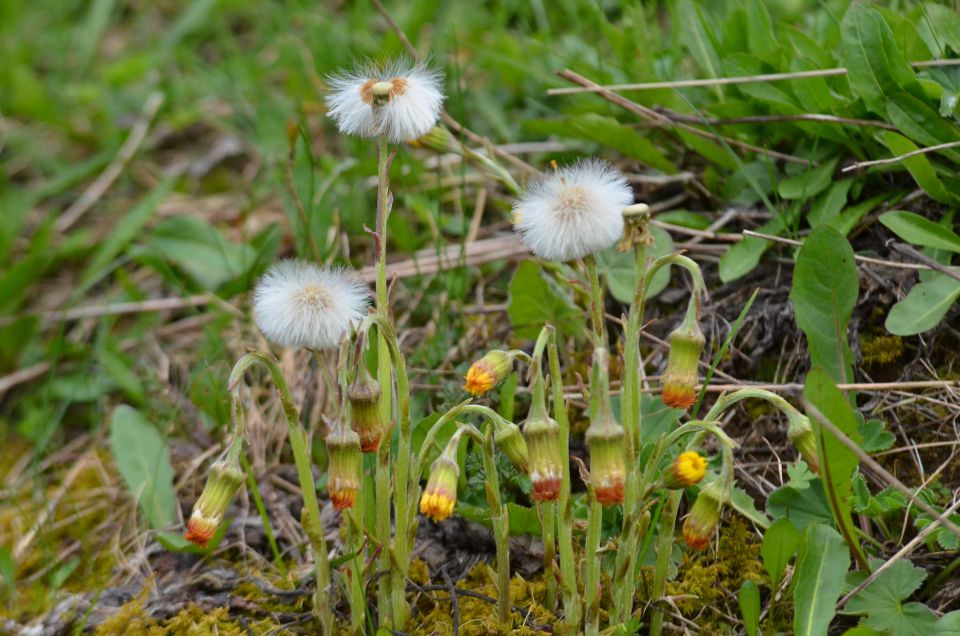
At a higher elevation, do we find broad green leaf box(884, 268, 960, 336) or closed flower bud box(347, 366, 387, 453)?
broad green leaf box(884, 268, 960, 336)

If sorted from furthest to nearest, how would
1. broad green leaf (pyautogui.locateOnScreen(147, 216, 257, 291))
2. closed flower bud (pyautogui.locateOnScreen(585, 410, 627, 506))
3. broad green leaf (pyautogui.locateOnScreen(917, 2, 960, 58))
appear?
1. broad green leaf (pyautogui.locateOnScreen(147, 216, 257, 291))
2. broad green leaf (pyautogui.locateOnScreen(917, 2, 960, 58))
3. closed flower bud (pyautogui.locateOnScreen(585, 410, 627, 506))

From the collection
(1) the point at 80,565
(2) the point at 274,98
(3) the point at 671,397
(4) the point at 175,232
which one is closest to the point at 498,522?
(3) the point at 671,397

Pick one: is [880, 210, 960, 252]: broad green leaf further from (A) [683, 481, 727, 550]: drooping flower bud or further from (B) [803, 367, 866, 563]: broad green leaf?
(A) [683, 481, 727, 550]: drooping flower bud

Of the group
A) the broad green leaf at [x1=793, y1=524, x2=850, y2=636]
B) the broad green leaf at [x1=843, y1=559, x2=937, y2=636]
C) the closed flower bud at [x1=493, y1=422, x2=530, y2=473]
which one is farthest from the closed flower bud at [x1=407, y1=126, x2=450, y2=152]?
the broad green leaf at [x1=843, y1=559, x2=937, y2=636]

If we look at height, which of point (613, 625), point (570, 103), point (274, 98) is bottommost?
point (613, 625)

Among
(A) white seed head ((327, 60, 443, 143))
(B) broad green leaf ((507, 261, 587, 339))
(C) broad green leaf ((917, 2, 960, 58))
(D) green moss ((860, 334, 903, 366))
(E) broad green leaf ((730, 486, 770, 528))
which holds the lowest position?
(E) broad green leaf ((730, 486, 770, 528))

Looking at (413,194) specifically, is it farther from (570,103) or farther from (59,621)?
(59,621)
